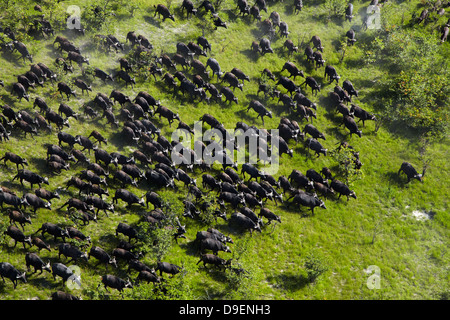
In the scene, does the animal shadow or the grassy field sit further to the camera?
the animal shadow

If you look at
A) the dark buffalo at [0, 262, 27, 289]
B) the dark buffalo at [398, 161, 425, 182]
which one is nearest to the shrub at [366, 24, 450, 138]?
the dark buffalo at [398, 161, 425, 182]

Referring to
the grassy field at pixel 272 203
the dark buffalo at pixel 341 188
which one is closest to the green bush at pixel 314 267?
the grassy field at pixel 272 203

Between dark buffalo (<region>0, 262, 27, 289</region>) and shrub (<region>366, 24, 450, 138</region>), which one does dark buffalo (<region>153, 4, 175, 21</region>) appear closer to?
shrub (<region>366, 24, 450, 138</region>)

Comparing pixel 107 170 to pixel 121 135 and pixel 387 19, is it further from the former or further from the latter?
pixel 387 19

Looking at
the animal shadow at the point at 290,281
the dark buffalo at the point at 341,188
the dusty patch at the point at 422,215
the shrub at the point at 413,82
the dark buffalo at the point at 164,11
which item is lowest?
the animal shadow at the point at 290,281

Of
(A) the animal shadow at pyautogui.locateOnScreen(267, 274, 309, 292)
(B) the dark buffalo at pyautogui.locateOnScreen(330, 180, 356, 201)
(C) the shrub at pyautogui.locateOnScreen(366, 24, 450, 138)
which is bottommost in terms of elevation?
(A) the animal shadow at pyautogui.locateOnScreen(267, 274, 309, 292)

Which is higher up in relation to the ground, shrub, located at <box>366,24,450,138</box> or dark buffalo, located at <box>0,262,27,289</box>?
shrub, located at <box>366,24,450,138</box>

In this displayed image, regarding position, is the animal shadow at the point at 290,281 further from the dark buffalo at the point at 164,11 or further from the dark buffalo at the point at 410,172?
the dark buffalo at the point at 164,11

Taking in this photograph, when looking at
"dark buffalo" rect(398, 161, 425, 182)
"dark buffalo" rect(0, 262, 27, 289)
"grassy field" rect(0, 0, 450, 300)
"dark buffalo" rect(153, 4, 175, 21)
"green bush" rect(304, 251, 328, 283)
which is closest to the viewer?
"dark buffalo" rect(0, 262, 27, 289)

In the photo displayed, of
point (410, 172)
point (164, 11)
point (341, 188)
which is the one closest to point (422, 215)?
point (410, 172)

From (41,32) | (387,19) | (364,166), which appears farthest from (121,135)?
(387,19)
